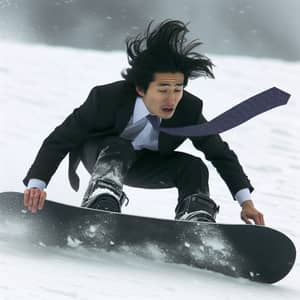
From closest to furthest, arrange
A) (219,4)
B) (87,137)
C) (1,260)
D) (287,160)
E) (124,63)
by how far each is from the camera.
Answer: (1,260) < (87,137) < (287,160) < (124,63) < (219,4)

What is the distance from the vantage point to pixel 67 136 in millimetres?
4012

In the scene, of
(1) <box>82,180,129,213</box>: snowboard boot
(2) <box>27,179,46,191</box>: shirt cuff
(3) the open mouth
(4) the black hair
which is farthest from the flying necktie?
(2) <box>27,179,46,191</box>: shirt cuff

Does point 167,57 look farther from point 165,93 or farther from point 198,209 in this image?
point 198,209

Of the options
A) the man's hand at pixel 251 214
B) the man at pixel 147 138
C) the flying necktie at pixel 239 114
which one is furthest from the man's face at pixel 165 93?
the man's hand at pixel 251 214

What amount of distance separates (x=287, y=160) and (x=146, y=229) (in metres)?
4.07

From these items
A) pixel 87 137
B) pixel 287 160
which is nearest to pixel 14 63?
pixel 287 160

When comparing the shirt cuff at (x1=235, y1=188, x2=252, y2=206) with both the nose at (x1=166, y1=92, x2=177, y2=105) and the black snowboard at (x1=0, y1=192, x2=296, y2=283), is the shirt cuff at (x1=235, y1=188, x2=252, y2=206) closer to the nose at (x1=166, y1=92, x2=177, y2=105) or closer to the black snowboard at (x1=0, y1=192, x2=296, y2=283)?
the black snowboard at (x1=0, y1=192, x2=296, y2=283)

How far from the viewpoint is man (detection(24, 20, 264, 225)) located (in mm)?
3916

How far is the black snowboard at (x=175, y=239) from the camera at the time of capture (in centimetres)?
377

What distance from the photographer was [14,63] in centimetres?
1094

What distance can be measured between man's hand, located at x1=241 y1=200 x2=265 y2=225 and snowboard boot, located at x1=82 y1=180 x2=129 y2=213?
0.51 meters

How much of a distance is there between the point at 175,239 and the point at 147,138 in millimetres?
482

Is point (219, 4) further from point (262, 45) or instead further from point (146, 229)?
point (146, 229)

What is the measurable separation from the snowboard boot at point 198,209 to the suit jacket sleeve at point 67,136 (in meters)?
0.50
